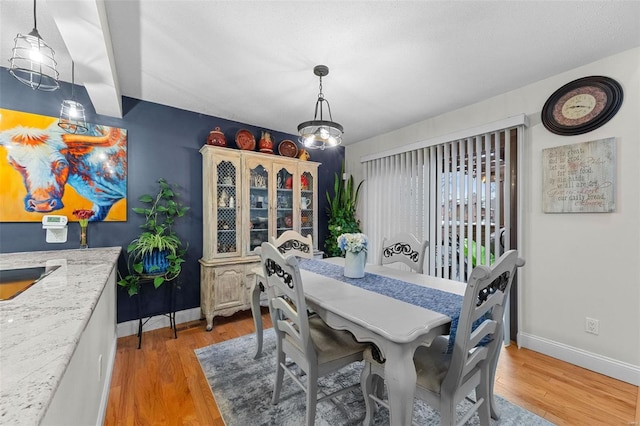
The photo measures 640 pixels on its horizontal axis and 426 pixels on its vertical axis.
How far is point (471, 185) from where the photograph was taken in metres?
2.95

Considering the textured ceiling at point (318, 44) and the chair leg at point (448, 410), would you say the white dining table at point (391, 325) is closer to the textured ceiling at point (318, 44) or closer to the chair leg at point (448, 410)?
the chair leg at point (448, 410)

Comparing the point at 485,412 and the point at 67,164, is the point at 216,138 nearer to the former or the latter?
the point at 67,164

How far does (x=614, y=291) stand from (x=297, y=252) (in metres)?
2.64

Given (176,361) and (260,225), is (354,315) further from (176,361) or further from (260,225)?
(260,225)

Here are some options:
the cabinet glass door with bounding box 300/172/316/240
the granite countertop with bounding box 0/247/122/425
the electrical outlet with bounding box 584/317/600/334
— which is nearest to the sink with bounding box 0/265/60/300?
the granite countertop with bounding box 0/247/122/425

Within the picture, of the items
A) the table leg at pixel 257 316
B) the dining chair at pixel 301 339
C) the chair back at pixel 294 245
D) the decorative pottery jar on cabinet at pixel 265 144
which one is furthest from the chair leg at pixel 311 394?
the decorative pottery jar on cabinet at pixel 265 144

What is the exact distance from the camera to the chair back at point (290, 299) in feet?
4.56

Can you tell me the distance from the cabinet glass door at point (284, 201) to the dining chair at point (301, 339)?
193 cm

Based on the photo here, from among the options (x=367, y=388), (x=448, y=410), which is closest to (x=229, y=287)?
(x=367, y=388)

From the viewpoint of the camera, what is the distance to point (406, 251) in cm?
250

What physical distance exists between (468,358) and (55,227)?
3.30 m

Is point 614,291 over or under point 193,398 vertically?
over

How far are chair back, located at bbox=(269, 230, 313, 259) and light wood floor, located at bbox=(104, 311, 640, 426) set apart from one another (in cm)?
124

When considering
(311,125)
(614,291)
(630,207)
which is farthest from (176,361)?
(630,207)
